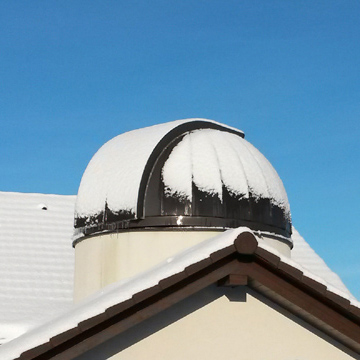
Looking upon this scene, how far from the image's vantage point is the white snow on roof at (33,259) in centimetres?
1566

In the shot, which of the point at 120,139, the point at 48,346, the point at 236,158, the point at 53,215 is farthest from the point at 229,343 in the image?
the point at 53,215

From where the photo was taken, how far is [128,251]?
12.9 m

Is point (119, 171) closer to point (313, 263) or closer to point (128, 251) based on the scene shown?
point (128, 251)

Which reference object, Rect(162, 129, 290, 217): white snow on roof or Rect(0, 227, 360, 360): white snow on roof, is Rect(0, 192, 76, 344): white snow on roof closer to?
Rect(162, 129, 290, 217): white snow on roof

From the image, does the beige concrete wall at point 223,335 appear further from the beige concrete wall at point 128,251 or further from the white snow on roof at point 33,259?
the white snow on roof at point 33,259

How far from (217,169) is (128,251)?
205cm

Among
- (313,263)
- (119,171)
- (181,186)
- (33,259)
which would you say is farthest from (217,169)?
(313,263)

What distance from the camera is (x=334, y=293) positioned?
9.49 meters

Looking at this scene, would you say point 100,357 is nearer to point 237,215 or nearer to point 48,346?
point 48,346

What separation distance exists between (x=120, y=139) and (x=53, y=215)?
5.95 metres

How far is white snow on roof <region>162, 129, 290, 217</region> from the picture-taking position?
510 inches

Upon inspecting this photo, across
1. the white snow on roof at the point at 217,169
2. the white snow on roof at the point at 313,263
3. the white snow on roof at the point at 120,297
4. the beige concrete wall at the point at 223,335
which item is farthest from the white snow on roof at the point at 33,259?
the white snow on roof at the point at 313,263

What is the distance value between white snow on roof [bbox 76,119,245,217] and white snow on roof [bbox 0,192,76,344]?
2.39m

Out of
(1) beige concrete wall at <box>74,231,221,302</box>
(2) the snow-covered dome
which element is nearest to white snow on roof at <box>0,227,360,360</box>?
(1) beige concrete wall at <box>74,231,221,302</box>
